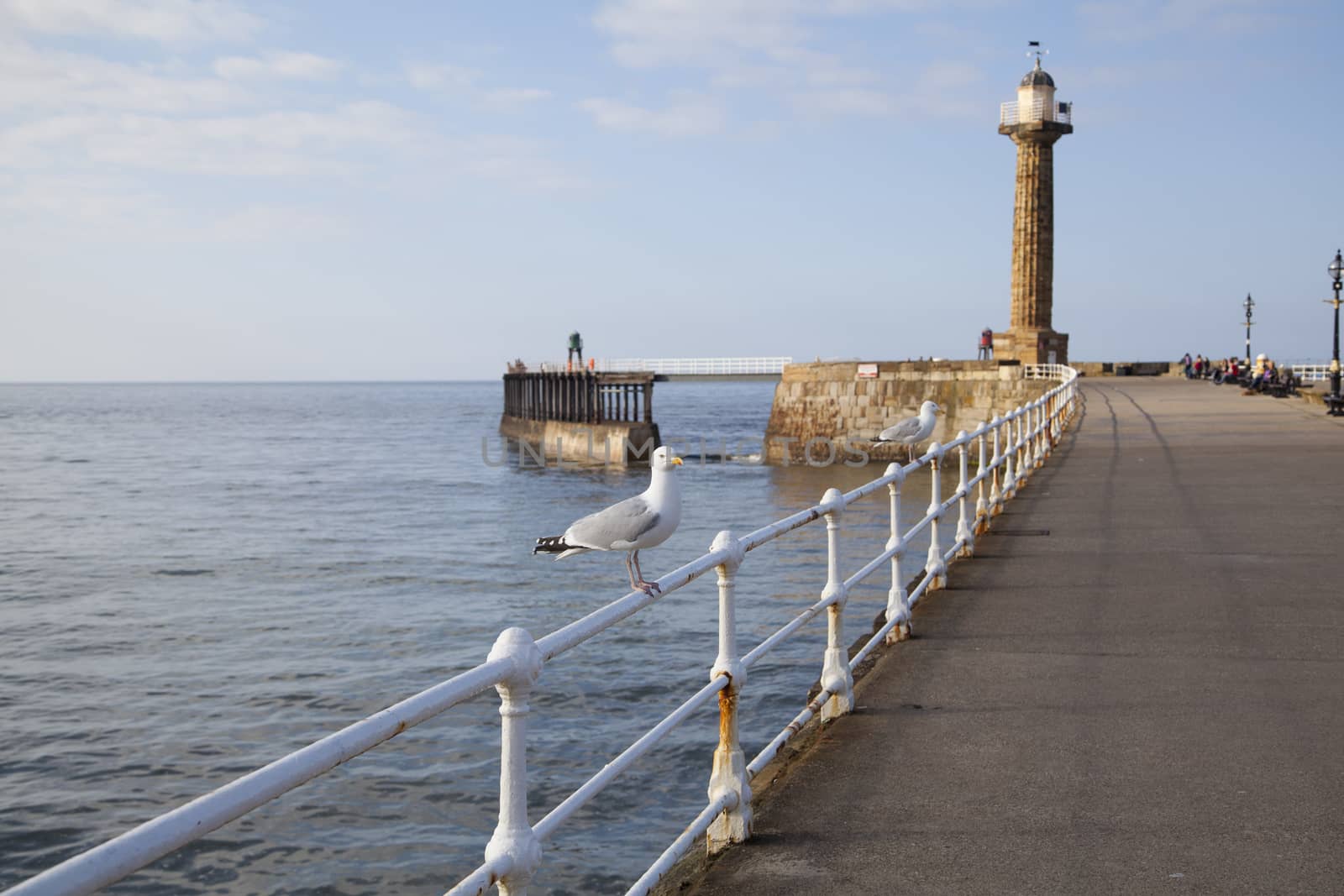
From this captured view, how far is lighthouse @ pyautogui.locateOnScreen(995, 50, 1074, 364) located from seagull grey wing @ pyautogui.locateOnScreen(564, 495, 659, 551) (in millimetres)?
62432

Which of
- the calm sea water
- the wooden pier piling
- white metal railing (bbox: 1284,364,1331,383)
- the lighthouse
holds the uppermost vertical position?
the lighthouse

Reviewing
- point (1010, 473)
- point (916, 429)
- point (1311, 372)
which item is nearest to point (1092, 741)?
point (1010, 473)

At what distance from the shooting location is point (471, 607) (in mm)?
19844

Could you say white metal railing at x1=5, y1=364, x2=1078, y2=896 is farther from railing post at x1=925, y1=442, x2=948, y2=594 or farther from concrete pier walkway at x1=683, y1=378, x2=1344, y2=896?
railing post at x1=925, y1=442, x2=948, y2=594

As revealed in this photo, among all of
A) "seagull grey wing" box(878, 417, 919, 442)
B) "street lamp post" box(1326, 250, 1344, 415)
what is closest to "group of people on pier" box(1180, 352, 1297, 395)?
"street lamp post" box(1326, 250, 1344, 415)

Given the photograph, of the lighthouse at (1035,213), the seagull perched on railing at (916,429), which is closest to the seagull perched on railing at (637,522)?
the seagull perched on railing at (916,429)

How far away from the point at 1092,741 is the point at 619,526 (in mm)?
2377

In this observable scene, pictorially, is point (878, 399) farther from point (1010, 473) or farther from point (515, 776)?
point (515, 776)

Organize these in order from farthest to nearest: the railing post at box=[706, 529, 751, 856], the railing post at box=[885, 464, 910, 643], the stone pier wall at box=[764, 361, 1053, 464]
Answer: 1. the stone pier wall at box=[764, 361, 1053, 464]
2. the railing post at box=[885, 464, 910, 643]
3. the railing post at box=[706, 529, 751, 856]

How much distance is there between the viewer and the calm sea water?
951 cm

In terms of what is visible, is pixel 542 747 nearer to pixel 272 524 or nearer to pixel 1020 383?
pixel 272 524

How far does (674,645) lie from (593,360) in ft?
193

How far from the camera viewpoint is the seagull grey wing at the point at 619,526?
536 cm

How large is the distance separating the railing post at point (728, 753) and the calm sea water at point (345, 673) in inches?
163
